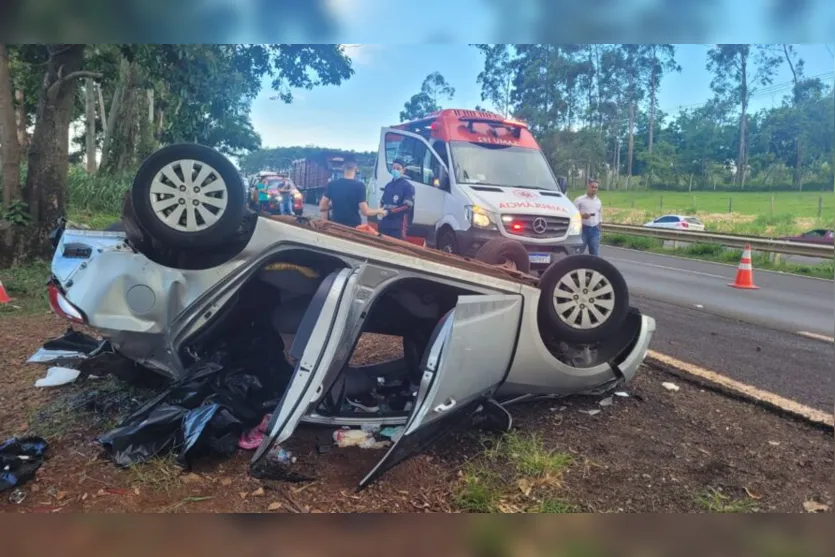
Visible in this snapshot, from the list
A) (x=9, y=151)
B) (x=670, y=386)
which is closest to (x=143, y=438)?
(x=670, y=386)

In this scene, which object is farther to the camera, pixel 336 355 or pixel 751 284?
pixel 751 284

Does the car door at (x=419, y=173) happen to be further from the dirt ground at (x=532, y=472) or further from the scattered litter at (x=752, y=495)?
the scattered litter at (x=752, y=495)

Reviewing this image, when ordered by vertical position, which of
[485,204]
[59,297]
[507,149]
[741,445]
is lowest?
[741,445]

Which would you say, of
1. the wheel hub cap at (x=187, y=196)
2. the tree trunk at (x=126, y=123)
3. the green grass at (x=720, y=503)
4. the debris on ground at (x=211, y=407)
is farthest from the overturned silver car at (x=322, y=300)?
the tree trunk at (x=126, y=123)

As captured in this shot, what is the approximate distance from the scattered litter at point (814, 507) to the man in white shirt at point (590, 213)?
2.55 meters

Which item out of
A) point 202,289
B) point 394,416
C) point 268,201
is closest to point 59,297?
point 202,289

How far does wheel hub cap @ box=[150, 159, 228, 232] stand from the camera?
2.73 m

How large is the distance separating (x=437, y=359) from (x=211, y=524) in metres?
1.14

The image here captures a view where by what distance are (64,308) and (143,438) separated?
2.51ft

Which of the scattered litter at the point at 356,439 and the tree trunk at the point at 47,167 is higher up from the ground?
the tree trunk at the point at 47,167

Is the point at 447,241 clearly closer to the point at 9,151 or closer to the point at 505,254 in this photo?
the point at 505,254

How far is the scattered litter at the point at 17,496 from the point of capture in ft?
8.20

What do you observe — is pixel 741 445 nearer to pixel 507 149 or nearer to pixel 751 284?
pixel 507 149

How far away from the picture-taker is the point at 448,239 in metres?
5.08
